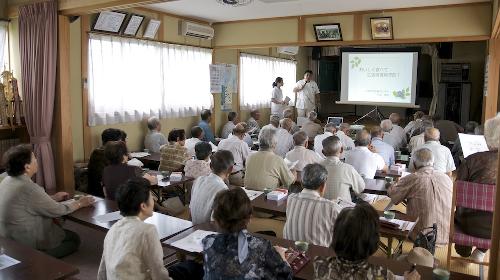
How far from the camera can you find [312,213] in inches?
107

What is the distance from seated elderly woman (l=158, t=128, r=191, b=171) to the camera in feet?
16.9

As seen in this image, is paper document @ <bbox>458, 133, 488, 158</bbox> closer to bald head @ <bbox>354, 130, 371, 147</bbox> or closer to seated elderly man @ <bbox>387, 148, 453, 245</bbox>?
bald head @ <bbox>354, 130, 371, 147</bbox>

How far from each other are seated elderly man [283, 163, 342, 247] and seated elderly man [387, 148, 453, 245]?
1.20 m

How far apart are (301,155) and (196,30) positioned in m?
3.92

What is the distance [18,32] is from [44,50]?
69 cm

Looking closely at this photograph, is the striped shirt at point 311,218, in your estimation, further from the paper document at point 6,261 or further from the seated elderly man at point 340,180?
the paper document at point 6,261

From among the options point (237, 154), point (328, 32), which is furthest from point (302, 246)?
point (328, 32)

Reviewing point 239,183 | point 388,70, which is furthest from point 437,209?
point 388,70

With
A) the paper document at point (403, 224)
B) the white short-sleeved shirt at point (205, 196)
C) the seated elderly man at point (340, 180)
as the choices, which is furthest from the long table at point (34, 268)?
the seated elderly man at point (340, 180)

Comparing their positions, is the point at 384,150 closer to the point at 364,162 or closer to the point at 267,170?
the point at 364,162

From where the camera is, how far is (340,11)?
698cm

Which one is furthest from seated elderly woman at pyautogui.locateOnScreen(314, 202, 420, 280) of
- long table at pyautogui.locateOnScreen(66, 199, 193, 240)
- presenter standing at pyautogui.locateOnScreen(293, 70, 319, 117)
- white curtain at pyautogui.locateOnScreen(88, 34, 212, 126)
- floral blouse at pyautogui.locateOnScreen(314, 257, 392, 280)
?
presenter standing at pyautogui.locateOnScreen(293, 70, 319, 117)

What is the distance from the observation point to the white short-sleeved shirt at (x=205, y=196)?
3109mm

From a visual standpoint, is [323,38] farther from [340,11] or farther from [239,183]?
[239,183]
